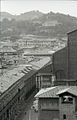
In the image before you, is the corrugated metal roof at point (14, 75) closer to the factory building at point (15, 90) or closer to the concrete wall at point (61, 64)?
the factory building at point (15, 90)

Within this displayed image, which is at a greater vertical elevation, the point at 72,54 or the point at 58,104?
the point at 72,54

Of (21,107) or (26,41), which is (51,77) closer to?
(21,107)

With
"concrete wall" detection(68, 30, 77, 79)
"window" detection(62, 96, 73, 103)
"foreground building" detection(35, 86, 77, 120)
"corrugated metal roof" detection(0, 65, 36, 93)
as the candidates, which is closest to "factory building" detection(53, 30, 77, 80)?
"concrete wall" detection(68, 30, 77, 79)

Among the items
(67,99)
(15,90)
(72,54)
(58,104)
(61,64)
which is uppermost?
(72,54)

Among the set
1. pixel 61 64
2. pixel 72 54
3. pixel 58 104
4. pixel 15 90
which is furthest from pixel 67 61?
pixel 58 104

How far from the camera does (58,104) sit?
116 ft

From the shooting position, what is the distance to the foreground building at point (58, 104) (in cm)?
3394

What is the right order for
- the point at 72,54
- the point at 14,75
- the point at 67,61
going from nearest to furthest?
the point at 72,54 < the point at 67,61 < the point at 14,75

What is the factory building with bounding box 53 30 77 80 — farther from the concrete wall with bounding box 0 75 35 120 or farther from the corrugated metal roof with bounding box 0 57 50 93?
the corrugated metal roof with bounding box 0 57 50 93

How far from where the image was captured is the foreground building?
1336 inches

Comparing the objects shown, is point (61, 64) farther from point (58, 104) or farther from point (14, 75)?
point (14, 75)

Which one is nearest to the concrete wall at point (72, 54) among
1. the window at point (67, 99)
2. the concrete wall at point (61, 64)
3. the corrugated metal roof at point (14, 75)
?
the concrete wall at point (61, 64)

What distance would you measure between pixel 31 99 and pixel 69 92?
27008mm

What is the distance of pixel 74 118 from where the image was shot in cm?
3406
